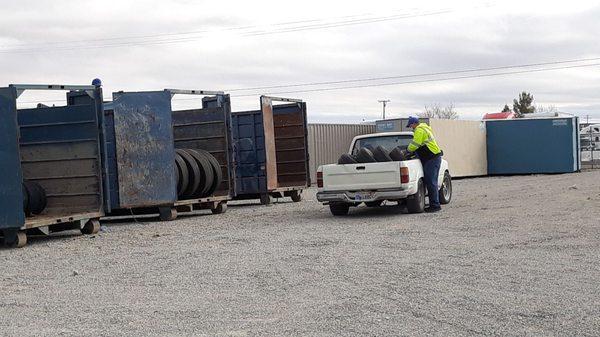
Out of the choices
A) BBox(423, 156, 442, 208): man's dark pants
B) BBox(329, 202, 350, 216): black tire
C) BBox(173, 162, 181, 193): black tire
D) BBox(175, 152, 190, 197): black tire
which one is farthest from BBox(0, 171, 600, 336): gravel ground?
BBox(175, 152, 190, 197): black tire

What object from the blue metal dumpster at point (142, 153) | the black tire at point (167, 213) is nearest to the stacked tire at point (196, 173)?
the blue metal dumpster at point (142, 153)

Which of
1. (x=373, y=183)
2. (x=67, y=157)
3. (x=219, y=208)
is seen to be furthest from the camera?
(x=219, y=208)

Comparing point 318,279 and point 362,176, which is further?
point 362,176

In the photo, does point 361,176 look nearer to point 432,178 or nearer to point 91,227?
point 432,178

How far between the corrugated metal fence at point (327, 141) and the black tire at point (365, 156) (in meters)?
17.6

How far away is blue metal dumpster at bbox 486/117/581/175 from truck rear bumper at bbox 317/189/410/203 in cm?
2260

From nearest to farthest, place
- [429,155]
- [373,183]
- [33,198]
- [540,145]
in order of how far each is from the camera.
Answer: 1. [33,198]
2. [373,183]
3. [429,155]
4. [540,145]

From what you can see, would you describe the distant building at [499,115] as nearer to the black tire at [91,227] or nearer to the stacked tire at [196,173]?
the stacked tire at [196,173]

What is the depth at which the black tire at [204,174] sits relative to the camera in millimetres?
18375

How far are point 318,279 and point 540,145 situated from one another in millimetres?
29932

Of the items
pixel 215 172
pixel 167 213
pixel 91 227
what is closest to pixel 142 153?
pixel 167 213

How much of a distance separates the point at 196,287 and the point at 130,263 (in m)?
2.25

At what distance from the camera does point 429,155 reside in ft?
54.2

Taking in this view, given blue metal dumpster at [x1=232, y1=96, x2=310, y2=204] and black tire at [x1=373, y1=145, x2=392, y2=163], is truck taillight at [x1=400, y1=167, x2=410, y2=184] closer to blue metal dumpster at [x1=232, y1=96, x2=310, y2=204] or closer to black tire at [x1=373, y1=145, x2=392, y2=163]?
black tire at [x1=373, y1=145, x2=392, y2=163]
